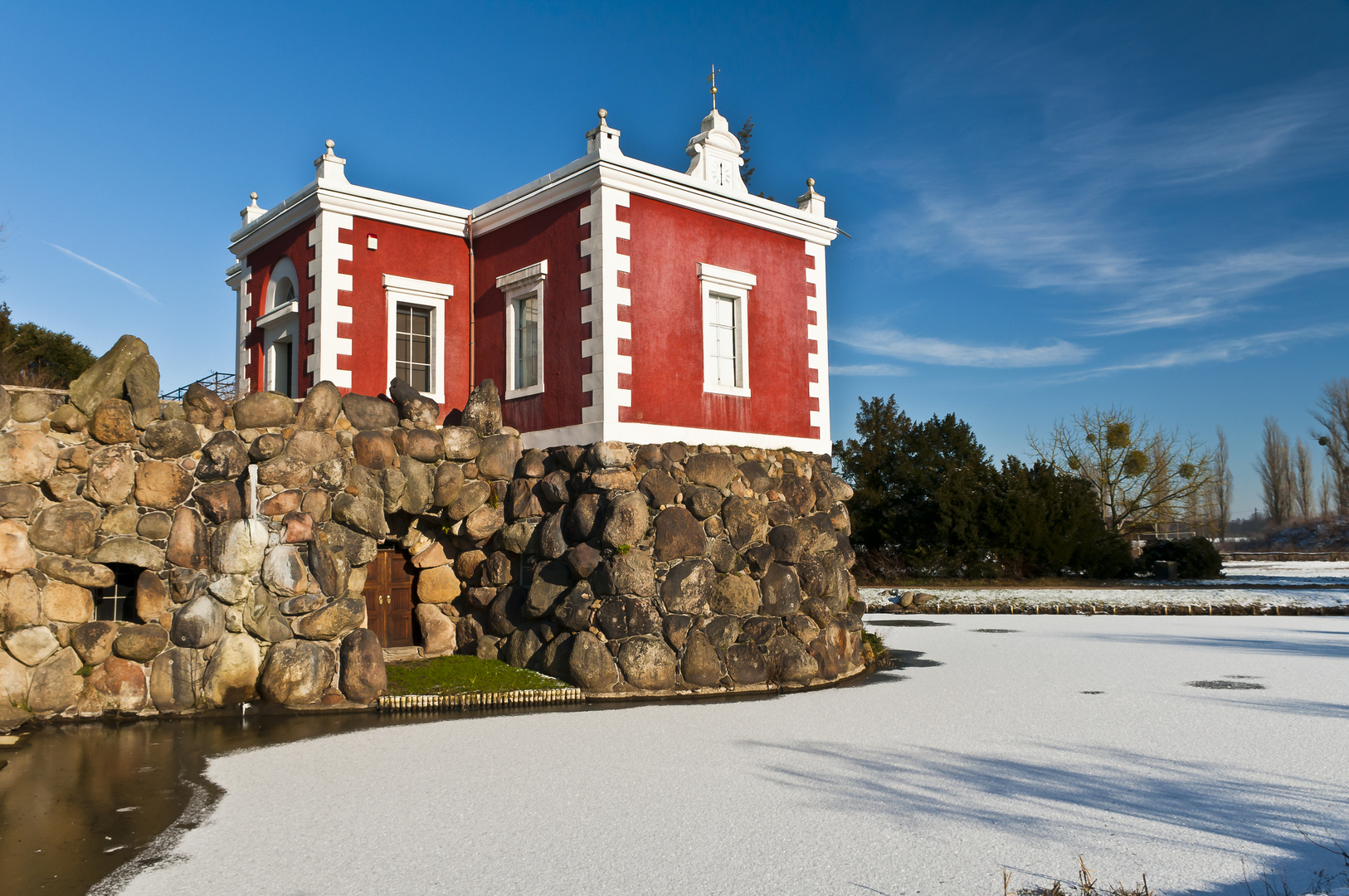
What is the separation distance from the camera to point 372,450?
10.6 metres

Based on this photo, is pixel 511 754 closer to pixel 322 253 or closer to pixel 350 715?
pixel 350 715

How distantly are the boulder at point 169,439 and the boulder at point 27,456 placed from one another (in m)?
0.85

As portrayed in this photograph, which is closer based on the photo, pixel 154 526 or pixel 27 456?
pixel 27 456

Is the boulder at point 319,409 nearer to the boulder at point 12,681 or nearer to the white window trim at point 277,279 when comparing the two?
the white window trim at point 277,279

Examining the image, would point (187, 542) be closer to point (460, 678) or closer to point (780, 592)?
point (460, 678)

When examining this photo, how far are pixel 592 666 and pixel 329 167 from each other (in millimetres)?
7698

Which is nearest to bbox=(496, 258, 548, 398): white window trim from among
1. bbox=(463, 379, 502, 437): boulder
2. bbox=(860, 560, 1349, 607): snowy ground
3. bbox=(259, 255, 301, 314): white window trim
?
bbox=(463, 379, 502, 437): boulder

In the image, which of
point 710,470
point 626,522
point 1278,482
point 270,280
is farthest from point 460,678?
point 1278,482

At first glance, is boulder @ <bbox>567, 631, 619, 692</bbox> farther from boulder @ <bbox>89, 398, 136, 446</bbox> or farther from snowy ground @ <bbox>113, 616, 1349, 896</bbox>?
boulder @ <bbox>89, 398, 136, 446</bbox>

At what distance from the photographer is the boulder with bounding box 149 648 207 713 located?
30.3 feet

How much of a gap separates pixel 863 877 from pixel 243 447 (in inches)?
314

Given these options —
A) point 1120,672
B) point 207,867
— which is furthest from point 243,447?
point 1120,672

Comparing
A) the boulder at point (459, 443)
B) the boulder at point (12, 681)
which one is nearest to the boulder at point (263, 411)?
the boulder at point (459, 443)

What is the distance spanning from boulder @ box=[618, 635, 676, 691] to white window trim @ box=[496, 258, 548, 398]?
12.2 ft
